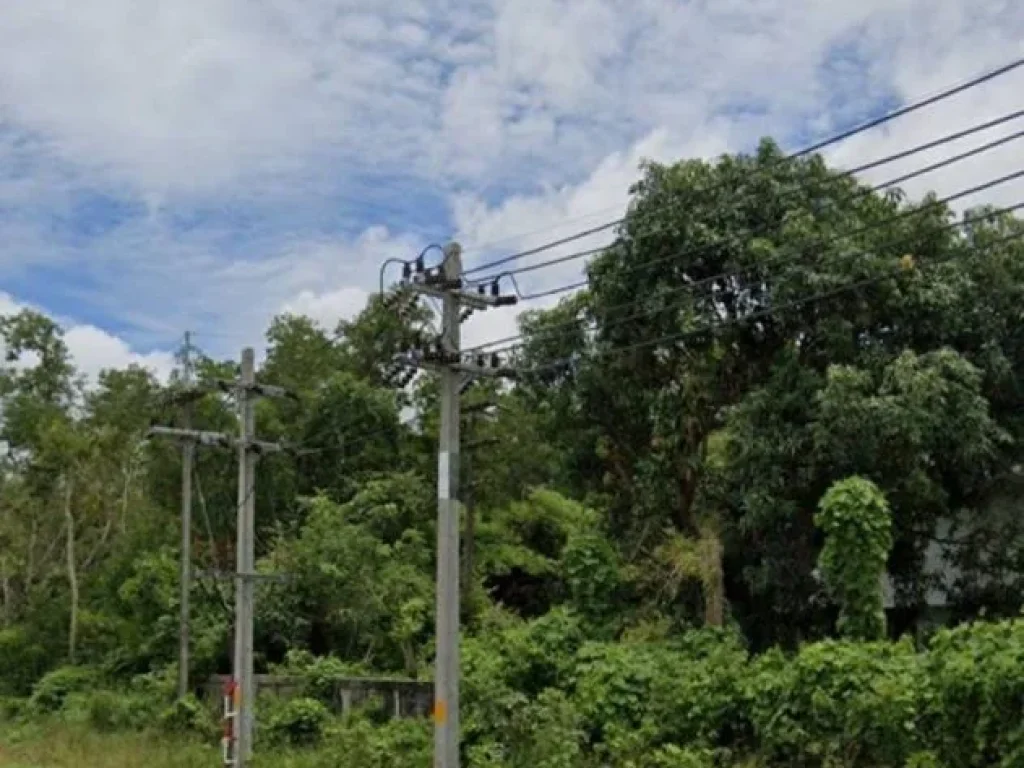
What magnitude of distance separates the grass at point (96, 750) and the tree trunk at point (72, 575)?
541 centimetres

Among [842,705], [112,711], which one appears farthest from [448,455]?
[112,711]

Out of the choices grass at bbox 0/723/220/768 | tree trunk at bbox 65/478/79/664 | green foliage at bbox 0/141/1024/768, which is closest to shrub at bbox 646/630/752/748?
green foliage at bbox 0/141/1024/768

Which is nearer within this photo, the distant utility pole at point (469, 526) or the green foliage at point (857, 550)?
the green foliage at point (857, 550)

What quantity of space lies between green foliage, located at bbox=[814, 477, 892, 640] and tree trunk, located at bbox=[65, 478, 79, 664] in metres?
19.4

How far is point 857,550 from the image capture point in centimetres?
1544

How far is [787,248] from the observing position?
56.0 feet

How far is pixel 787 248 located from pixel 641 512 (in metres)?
5.23

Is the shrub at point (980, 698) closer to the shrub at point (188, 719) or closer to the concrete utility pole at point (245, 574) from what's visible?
the concrete utility pole at point (245, 574)

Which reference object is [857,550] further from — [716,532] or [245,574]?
[245,574]

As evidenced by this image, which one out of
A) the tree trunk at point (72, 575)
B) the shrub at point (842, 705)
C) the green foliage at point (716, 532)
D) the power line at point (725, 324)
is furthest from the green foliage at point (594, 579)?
the tree trunk at point (72, 575)

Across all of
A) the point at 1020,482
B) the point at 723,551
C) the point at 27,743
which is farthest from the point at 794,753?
the point at 27,743

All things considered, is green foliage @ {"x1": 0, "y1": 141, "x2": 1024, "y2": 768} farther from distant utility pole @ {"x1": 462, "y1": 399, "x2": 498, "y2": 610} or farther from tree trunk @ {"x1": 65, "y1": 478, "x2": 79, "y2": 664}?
tree trunk @ {"x1": 65, "y1": 478, "x2": 79, "y2": 664}

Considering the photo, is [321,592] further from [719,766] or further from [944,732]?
[944,732]

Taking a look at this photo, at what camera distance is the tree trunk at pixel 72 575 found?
28.8 meters
